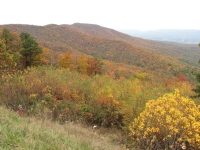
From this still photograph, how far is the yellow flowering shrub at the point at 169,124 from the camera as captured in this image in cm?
614

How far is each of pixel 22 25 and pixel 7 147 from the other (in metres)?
114

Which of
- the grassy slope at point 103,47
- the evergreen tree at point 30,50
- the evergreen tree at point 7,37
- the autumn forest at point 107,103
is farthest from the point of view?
the grassy slope at point 103,47

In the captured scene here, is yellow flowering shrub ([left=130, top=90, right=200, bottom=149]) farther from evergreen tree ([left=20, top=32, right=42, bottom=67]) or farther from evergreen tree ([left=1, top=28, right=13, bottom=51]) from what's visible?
evergreen tree ([left=1, top=28, right=13, bottom=51])

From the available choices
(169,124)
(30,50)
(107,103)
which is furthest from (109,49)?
(169,124)

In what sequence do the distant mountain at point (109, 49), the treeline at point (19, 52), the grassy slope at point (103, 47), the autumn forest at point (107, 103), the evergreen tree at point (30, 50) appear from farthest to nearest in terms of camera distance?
the grassy slope at point (103, 47)
the distant mountain at point (109, 49)
the evergreen tree at point (30, 50)
the treeline at point (19, 52)
the autumn forest at point (107, 103)

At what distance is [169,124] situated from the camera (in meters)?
6.30

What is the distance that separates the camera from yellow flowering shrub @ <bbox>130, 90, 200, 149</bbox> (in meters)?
6.14

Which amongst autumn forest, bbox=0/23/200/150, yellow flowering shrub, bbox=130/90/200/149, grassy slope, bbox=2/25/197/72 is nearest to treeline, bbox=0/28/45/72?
autumn forest, bbox=0/23/200/150

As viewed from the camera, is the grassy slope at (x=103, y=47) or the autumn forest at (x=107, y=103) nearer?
the autumn forest at (x=107, y=103)

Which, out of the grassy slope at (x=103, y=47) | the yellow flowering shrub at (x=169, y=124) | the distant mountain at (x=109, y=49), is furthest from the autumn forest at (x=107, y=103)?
the grassy slope at (x=103, y=47)

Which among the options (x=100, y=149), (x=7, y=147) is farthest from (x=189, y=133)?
(x=7, y=147)

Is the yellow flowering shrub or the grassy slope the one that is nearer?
the yellow flowering shrub

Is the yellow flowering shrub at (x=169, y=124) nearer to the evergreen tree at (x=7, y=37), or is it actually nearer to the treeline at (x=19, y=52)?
the treeline at (x=19, y=52)

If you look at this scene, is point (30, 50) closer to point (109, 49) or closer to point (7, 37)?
point (7, 37)
